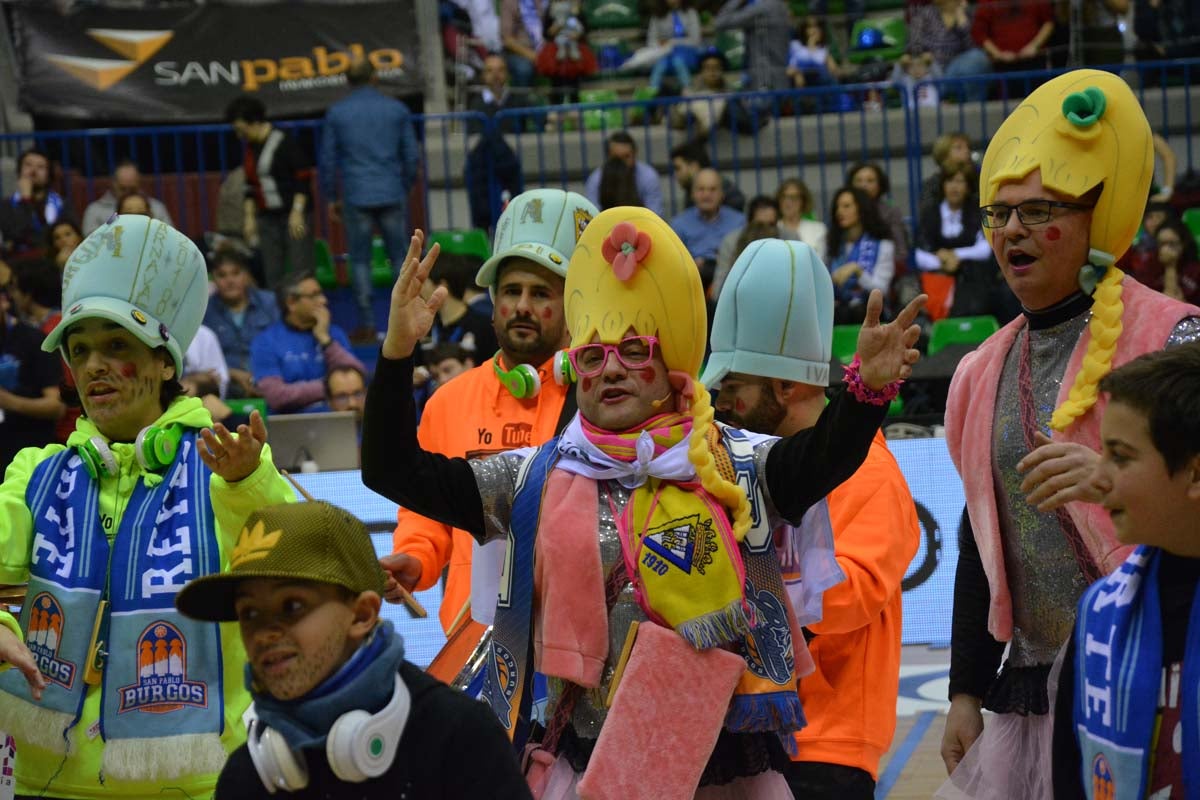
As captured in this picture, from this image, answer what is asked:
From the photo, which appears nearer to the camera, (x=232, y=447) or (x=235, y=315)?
(x=232, y=447)

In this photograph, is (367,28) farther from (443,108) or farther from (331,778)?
(331,778)

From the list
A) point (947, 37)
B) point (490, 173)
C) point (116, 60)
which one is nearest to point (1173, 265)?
point (947, 37)

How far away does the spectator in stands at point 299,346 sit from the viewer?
1128 centimetres

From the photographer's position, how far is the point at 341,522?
3164 mm

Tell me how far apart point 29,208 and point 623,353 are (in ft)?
33.6

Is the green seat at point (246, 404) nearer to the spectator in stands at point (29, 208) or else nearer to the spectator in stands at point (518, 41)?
the spectator in stands at point (29, 208)

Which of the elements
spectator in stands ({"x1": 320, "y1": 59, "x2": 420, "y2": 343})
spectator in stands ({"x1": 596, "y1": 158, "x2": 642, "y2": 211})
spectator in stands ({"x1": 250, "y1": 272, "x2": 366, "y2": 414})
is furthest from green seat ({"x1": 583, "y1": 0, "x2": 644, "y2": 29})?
spectator in stands ({"x1": 250, "y1": 272, "x2": 366, "y2": 414})

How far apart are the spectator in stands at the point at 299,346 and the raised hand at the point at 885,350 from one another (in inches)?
304

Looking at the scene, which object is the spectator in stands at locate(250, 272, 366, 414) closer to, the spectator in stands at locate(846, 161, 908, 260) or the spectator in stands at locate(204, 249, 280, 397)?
the spectator in stands at locate(204, 249, 280, 397)

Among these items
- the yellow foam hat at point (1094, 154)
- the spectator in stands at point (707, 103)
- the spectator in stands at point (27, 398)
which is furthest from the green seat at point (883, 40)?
the yellow foam hat at point (1094, 154)

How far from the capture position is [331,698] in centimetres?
304

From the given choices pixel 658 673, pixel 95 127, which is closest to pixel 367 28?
pixel 95 127

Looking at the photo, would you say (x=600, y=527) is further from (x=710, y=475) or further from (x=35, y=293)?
(x=35, y=293)

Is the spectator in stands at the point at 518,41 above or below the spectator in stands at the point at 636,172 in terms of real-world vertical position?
above
